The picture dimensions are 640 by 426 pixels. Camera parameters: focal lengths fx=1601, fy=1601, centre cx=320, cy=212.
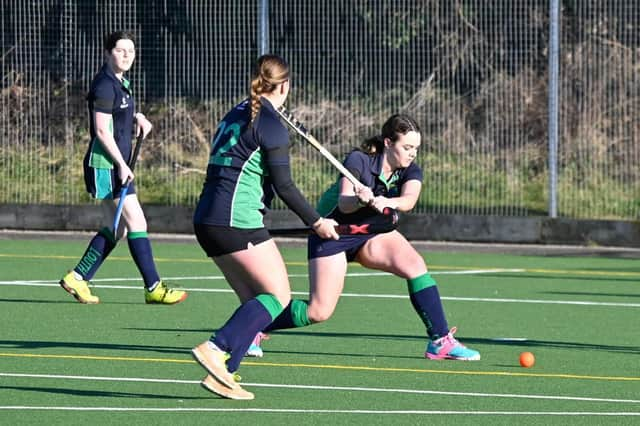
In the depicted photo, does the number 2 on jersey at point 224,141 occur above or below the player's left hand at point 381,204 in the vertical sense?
above

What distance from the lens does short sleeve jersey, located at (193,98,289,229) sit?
770 centimetres

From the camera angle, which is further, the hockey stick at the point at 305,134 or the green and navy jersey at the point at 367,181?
the green and navy jersey at the point at 367,181

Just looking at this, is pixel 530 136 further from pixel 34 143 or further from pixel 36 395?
pixel 36 395

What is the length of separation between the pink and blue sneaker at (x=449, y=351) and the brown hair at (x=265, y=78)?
2.31m

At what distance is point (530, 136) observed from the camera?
18406 mm

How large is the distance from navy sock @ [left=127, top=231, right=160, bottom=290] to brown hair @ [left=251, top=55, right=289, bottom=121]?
439cm

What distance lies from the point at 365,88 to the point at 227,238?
37.2 ft

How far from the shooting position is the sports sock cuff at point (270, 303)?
7.78 meters

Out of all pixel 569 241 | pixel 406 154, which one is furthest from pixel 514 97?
pixel 406 154

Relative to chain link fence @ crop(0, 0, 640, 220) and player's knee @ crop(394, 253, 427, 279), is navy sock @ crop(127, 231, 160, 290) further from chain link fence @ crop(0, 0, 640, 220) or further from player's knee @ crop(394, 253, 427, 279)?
chain link fence @ crop(0, 0, 640, 220)

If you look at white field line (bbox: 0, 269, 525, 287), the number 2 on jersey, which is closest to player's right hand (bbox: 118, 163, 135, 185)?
white field line (bbox: 0, 269, 525, 287)

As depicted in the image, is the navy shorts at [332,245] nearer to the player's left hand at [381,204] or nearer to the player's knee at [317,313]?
→ the player's knee at [317,313]

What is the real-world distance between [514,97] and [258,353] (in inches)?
382

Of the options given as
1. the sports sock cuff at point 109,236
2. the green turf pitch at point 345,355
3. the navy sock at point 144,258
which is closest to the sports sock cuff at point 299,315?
the green turf pitch at point 345,355
